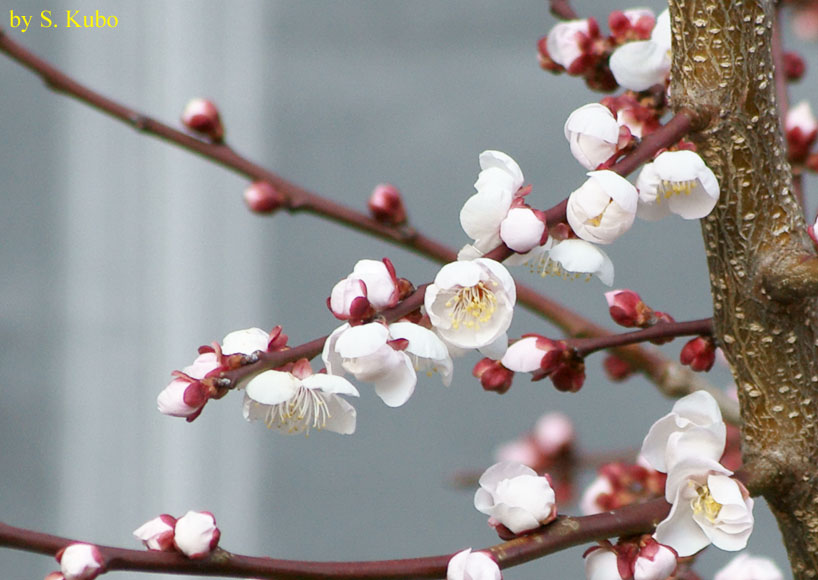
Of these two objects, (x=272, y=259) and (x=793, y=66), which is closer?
(x=793, y=66)

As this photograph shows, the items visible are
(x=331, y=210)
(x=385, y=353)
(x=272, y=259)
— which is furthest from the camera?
(x=272, y=259)

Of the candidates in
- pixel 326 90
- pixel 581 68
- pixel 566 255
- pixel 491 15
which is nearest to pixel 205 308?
pixel 326 90

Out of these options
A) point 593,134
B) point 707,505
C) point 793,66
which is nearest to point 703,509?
point 707,505

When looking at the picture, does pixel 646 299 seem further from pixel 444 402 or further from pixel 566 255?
pixel 566 255

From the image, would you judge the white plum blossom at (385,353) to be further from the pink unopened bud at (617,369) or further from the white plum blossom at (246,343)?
the pink unopened bud at (617,369)

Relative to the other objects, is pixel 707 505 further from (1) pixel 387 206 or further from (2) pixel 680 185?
(1) pixel 387 206

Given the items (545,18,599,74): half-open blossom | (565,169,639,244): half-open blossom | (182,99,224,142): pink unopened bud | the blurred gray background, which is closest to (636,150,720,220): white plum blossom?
(565,169,639,244): half-open blossom

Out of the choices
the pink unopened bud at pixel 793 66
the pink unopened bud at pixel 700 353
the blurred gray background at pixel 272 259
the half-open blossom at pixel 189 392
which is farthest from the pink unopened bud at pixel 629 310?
the blurred gray background at pixel 272 259
